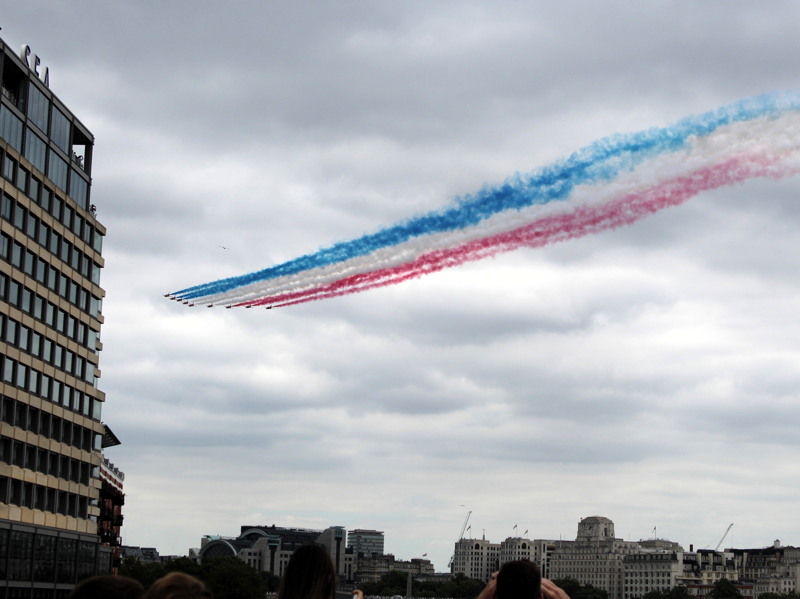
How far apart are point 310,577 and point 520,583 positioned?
2697mm

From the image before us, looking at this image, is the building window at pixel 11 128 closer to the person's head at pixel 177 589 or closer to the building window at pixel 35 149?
the building window at pixel 35 149

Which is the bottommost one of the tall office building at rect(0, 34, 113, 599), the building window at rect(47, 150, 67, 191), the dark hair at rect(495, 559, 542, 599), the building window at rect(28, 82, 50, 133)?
the dark hair at rect(495, 559, 542, 599)

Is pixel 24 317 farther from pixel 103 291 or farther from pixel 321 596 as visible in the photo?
pixel 321 596

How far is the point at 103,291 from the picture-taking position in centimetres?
13462

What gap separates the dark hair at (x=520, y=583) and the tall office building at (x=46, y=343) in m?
97.7

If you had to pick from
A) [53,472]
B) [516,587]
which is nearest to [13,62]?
[53,472]

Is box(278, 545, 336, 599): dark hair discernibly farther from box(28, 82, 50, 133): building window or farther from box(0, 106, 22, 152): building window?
box(28, 82, 50, 133): building window

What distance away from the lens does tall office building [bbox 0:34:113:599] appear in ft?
352

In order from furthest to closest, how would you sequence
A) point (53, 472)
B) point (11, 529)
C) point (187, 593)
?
1. point (53, 472)
2. point (11, 529)
3. point (187, 593)

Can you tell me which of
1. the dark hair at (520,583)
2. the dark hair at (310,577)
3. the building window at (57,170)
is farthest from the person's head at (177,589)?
the building window at (57,170)

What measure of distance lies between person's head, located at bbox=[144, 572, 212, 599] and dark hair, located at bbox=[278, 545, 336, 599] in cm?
214

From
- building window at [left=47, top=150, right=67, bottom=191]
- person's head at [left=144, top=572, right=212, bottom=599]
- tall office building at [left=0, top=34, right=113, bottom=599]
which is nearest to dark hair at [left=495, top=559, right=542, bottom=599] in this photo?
person's head at [left=144, top=572, right=212, bottom=599]

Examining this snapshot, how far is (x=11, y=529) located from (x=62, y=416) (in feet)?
59.7

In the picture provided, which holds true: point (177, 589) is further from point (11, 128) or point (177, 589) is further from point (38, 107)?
point (38, 107)
